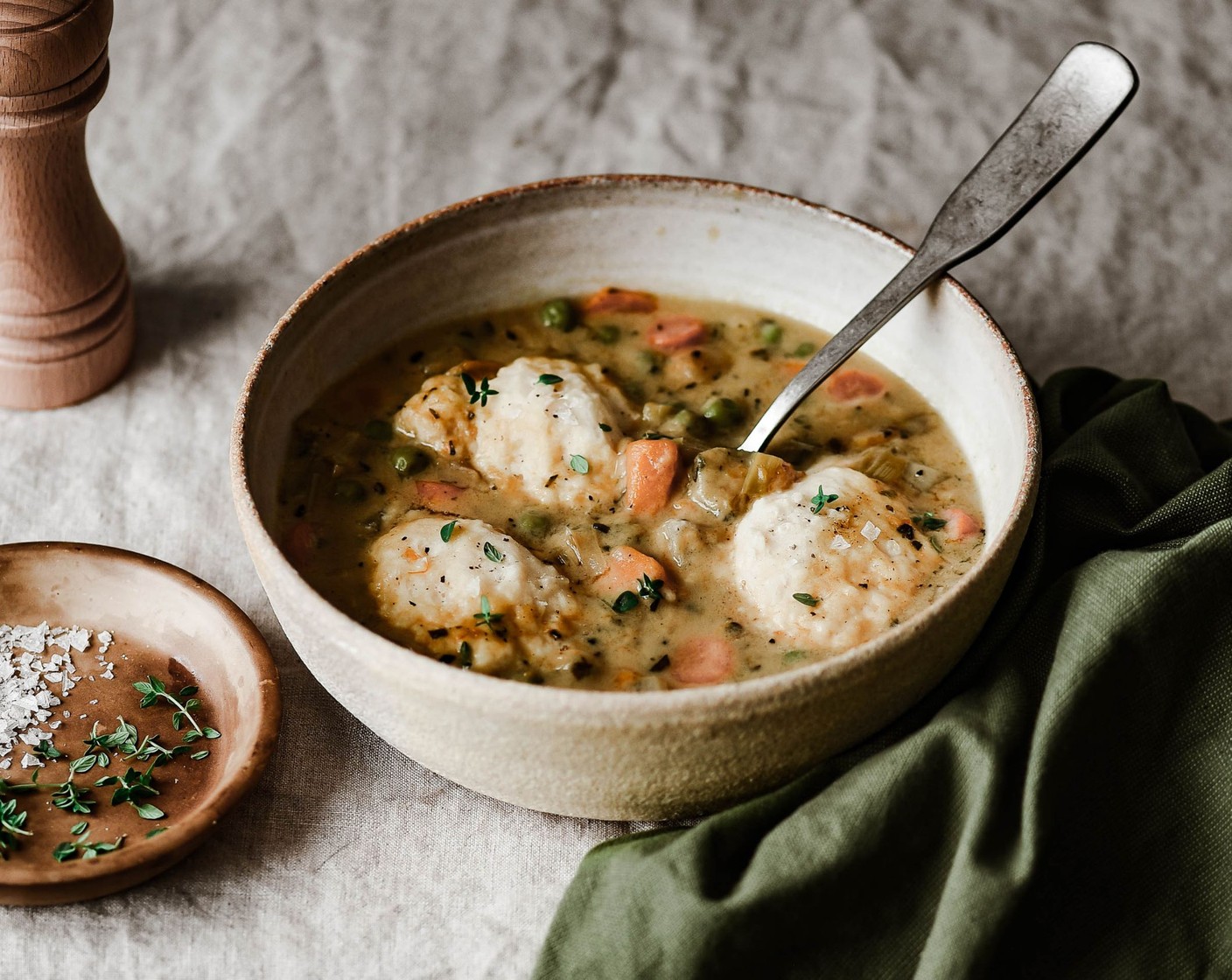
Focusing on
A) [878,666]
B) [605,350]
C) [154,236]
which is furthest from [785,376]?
[154,236]

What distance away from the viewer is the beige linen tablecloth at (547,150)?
383 centimetres

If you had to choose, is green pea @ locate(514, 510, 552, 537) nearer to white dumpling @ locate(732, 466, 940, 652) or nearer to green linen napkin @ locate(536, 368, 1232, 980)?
white dumpling @ locate(732, 466, 940, 652)

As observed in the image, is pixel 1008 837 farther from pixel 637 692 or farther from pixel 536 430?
pixel 536 430

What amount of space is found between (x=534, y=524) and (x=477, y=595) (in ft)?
0.99

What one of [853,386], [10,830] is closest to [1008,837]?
[853,386]

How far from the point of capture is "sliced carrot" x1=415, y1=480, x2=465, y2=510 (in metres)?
3.11

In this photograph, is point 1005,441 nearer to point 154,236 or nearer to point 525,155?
point 525,155

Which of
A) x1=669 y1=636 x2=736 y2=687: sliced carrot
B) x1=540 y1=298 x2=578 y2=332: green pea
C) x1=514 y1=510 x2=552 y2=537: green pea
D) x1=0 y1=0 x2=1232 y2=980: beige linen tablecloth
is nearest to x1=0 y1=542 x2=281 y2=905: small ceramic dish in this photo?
x1=0 y1=0 x2=1232 y2=980: beige linen tablecloth

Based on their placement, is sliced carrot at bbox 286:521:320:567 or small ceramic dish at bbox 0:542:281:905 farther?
sliced carrot at bbox 286:521:320:567

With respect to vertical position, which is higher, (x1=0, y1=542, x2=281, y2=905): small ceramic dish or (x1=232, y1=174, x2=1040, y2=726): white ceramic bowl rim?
(x1=232, y1=174, x2=1040, y2=726): white ceramic bowl rim

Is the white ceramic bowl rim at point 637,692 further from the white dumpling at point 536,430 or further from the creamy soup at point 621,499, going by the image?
the white dumpling at point 536,430

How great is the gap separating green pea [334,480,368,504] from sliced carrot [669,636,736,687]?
0.77 meters

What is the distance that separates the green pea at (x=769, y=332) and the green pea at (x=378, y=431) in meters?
0.93

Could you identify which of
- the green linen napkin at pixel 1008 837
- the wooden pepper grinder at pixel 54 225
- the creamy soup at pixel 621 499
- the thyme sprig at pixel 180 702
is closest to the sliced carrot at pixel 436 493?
the creamy soup at pixel 621 499
